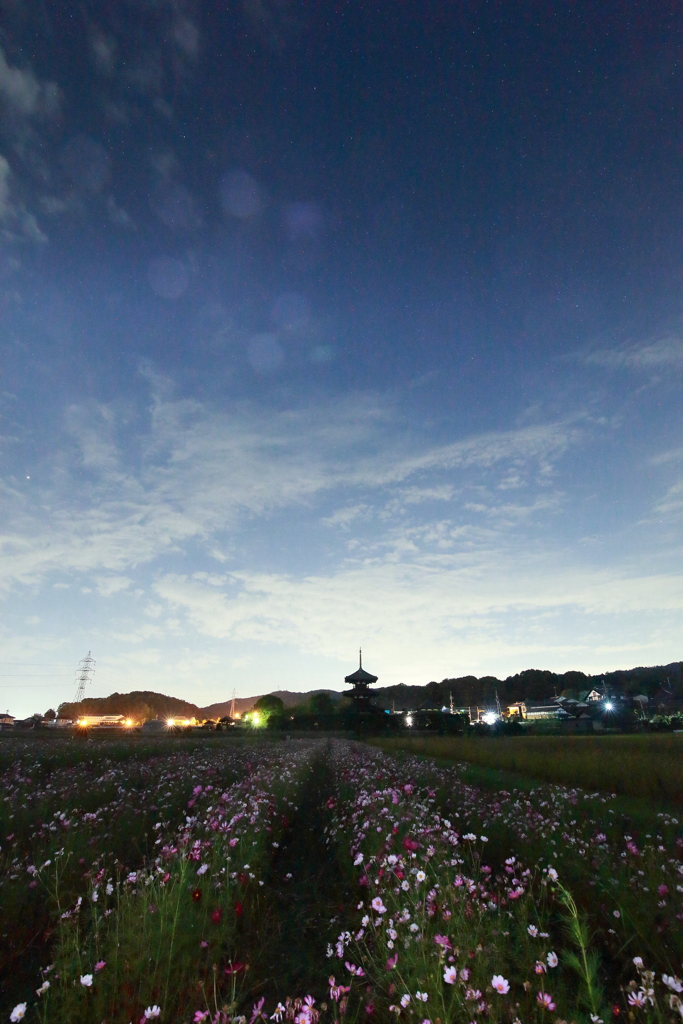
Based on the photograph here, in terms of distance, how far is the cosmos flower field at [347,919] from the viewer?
301 centimetres

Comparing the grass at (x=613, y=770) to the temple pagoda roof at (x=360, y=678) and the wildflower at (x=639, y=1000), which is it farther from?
the temple pagoda roof at (x=360, y=678)

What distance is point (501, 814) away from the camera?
304 inches

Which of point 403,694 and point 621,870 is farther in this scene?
point 403,694

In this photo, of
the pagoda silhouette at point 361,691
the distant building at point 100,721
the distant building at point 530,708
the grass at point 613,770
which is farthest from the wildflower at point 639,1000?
the distant building at point 530,708

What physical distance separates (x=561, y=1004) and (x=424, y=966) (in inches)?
32.2

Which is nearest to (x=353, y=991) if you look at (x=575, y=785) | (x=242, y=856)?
(x=242, y=856)

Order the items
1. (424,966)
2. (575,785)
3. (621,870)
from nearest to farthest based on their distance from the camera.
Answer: (424,966) < (621,870) < (575,785)

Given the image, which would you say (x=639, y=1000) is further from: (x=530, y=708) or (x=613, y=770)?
(x=530, y=708)

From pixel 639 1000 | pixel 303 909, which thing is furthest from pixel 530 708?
pixel 639 1000

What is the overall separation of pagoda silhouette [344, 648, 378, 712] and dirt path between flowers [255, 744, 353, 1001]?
4882 centimetres

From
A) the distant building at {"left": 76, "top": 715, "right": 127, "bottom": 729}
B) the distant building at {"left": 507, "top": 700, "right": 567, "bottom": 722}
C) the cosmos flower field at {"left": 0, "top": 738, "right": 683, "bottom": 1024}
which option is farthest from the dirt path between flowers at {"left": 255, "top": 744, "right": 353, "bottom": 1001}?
A: the distant building at {"left": 507, "top": 700, "right": 567, "bottom": 722}

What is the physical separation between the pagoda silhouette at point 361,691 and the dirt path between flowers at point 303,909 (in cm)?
4882

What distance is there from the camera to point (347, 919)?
5.30 m

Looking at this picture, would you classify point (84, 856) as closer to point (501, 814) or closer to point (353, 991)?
point (353, 991)
